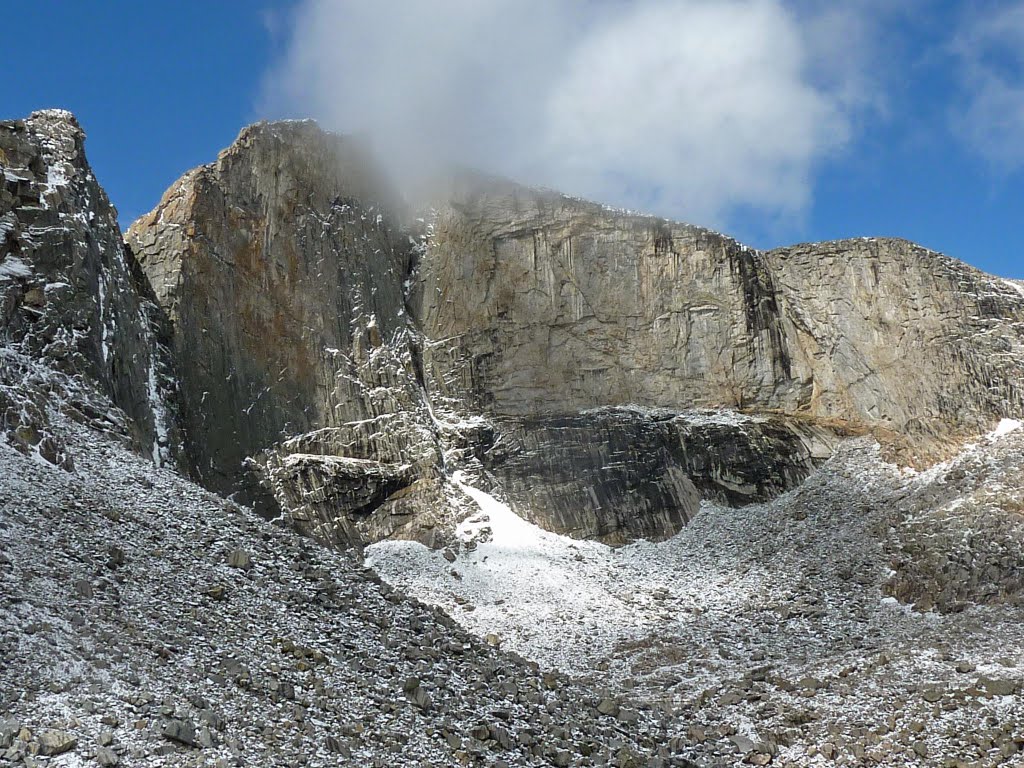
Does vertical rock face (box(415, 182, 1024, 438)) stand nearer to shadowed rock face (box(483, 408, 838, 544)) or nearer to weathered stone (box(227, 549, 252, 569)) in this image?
shadowed rock face (box(483, 408, 838, 544))

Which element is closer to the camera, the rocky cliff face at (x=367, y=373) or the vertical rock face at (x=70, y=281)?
the vertical rock face at (x=70, y=281)

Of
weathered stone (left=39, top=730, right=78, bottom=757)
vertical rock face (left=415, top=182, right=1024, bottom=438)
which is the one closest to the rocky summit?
weathered stone (left=39, top=730, right=78, bottom=757)

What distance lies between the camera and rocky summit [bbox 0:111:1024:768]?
1773 cm

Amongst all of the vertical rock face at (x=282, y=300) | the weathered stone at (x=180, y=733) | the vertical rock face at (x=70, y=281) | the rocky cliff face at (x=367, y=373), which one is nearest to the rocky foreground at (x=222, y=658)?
the weathered stone at (x=180, y=733)

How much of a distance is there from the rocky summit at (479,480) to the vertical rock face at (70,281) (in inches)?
5.3

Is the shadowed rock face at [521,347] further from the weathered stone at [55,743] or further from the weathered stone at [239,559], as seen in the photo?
the weathered stone at [55,743]

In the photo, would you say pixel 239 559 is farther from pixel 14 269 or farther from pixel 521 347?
pixel 521 347

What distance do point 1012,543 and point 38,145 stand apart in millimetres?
32338

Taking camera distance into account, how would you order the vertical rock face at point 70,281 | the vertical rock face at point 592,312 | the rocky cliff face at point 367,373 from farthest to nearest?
1. the vertical rock face at point 592,312
2. the rocky cliff face at point 367,373
3. the vertical rock face at point 70,281

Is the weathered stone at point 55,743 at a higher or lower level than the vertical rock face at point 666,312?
lower

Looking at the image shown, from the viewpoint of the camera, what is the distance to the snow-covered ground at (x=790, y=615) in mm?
21938

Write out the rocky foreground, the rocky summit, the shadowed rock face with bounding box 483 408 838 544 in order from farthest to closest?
the shadowed rock face with bounding box 483 408 838 544
the rocky summit
the rocky foreground

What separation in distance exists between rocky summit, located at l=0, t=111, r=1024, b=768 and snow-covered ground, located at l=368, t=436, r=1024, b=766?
130mm

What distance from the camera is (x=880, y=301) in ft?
145
